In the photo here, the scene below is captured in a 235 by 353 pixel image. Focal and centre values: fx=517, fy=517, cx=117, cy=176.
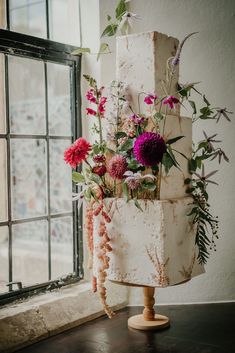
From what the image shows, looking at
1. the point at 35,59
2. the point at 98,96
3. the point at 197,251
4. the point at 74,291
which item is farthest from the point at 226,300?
the point at 35,59

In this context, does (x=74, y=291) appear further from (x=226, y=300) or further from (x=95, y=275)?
(x=226, y=300)

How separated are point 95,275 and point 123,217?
1.05ft

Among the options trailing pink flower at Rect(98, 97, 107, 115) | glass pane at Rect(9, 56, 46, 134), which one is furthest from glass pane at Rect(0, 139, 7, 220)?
trailing pink flower at Rect(98, 97, 107, 115)

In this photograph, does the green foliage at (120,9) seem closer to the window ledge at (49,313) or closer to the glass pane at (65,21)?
the glass pane at (65,21)

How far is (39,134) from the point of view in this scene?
2639 millimetres

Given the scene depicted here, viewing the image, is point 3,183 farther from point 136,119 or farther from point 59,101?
point 136,119

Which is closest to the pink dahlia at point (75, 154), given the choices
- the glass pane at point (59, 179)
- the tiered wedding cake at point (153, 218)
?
the tiered wedding cake at point (153, 218)

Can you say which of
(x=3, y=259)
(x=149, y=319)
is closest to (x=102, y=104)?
(x=3, y=259)

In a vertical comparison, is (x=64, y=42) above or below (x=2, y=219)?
above

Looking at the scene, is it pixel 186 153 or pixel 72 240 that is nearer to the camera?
pixel 186 153

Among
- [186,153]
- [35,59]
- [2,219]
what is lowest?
[2,219]

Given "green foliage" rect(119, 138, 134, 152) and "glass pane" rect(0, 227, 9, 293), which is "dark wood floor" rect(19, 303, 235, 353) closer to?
"glass pane" rect(0, 227, 9, 293)

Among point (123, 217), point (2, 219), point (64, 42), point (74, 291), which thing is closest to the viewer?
point (123, 217)

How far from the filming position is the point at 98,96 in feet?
7.80
